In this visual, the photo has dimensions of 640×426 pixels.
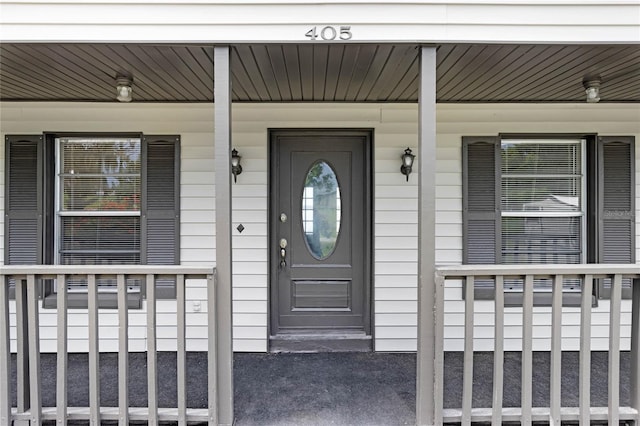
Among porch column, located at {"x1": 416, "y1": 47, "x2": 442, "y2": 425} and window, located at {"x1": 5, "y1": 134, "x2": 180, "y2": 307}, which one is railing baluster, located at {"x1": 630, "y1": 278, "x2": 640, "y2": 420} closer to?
porch column, located at {"x1": 416, "y1": 47, "x2": 442, "y2": 425}

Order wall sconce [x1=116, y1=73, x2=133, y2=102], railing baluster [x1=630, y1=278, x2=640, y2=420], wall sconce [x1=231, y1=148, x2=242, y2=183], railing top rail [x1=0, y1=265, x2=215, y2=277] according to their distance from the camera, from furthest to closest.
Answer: wall sconce [x1=231, y1=148, x2=242, y2=183], wall sconce [x1=116, y1=73, x2=133, y2=102], railing baluster [x1=630, y1=278, x2=640, y2=420], railing top rail [x1=0, y1=265, x2=215, y2=277]

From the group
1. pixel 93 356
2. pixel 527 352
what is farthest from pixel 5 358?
pixel 527 352

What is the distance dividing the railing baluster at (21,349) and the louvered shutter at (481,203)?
122 inches

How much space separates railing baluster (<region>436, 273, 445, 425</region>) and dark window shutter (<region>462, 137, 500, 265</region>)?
138 centimetres

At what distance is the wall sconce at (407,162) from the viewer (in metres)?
3.24

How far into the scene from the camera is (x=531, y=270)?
81.6 inches

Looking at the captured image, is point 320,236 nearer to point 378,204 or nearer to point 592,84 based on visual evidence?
point 378,204

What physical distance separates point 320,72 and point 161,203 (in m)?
1.74

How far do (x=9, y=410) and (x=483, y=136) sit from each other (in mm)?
3741

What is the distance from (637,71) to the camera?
2.58m

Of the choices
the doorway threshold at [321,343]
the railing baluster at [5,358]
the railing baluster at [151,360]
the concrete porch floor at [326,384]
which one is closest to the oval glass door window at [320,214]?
the doorway threshold at [321,343]

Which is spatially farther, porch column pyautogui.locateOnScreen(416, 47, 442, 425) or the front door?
the front door

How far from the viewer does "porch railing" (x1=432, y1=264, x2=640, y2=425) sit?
2.08 meters
